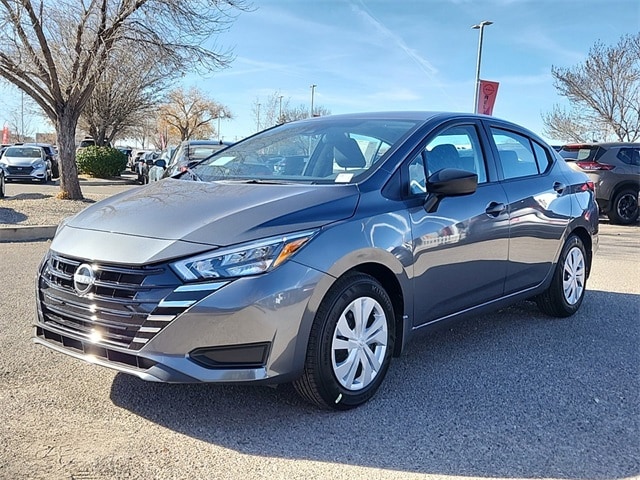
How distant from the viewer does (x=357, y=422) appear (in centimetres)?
309

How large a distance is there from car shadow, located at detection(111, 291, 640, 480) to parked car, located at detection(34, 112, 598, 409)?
0.81ft

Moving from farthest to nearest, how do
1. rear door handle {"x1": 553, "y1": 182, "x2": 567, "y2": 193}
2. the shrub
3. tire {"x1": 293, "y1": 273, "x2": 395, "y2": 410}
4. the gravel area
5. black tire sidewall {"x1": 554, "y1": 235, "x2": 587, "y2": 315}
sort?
1. the shrub
2. the gravel area
3. black tire sidewall {"x1": 554, "y1": 235, "x2": 587, "y2": 315}
4. rear door handle {"x1": 553, "y1": 182, "x2": 567, "y2": 193}
5. tire {"x1": 293, "y1": 273, "x2": 395, "y2": 410}

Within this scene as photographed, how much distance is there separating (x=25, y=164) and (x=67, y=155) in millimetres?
10316

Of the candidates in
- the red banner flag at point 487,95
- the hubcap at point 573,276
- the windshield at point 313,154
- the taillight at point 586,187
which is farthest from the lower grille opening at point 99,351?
the red banner flag at point 487,95

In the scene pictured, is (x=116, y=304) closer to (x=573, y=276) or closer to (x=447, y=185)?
(x=447, y=185)

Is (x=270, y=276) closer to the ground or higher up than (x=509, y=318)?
higher up

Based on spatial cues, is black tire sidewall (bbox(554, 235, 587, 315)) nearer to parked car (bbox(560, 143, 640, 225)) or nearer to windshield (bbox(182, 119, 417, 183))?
windshield (bbox(182, 119, 417, 183))

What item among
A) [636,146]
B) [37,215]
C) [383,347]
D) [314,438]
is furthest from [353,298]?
[636,146]

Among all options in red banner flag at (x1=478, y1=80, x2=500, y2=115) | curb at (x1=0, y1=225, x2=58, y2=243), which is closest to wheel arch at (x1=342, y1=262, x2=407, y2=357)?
curb at (x1=0, y1=225, x2=58, y2=243)

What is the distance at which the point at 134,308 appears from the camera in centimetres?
274

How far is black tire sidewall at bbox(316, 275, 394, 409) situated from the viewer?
9.84ft

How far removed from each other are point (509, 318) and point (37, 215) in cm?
934

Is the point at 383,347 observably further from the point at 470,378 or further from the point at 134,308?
the point at 134,308

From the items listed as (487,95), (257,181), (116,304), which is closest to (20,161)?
(487,95)
